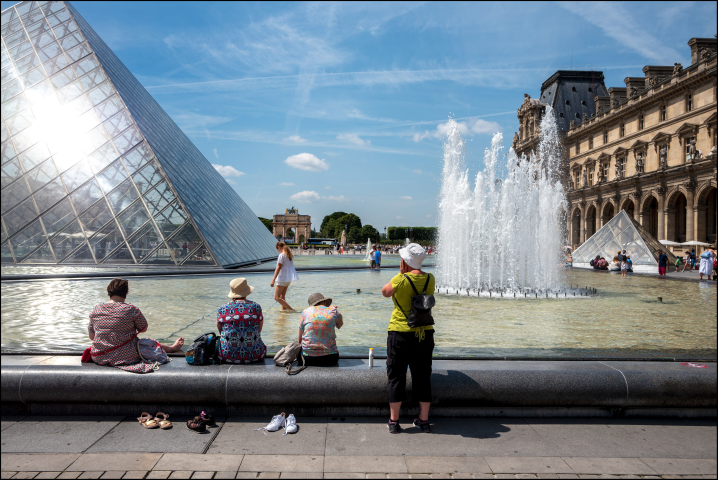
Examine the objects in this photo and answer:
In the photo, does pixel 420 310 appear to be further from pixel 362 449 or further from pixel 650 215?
pixel 650 215

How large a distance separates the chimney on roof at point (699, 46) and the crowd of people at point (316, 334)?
42161 millimetres

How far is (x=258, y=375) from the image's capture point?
3928 mm

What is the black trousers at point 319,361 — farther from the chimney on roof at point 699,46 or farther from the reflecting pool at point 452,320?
the chimney on roof at point 699,46

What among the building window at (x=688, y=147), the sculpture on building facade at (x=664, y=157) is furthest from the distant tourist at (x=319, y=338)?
the sculpture on building facade at (x=664, y=157)

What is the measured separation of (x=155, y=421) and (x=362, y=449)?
1672 millimetres

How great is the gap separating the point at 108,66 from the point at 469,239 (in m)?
19.6

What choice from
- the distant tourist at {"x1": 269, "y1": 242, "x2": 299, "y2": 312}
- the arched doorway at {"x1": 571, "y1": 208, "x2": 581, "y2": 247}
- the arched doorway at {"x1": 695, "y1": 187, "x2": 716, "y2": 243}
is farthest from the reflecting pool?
the arched doorway at {"x1": 571, "y1": 208, "x2": 581, "y2": 247}

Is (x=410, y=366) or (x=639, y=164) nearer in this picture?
(x=410, y=366)

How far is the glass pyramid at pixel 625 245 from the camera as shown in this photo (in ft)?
86.3

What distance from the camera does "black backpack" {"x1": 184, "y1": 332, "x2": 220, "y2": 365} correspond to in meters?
4.18

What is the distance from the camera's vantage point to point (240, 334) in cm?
435

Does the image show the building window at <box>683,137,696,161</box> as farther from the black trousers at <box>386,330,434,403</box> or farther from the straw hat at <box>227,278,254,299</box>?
the straw hat at <box>227,278,254,299</box>

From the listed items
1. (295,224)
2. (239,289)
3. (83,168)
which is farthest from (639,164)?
(295,224)

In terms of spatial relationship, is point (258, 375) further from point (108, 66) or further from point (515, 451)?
point (108, 66)
